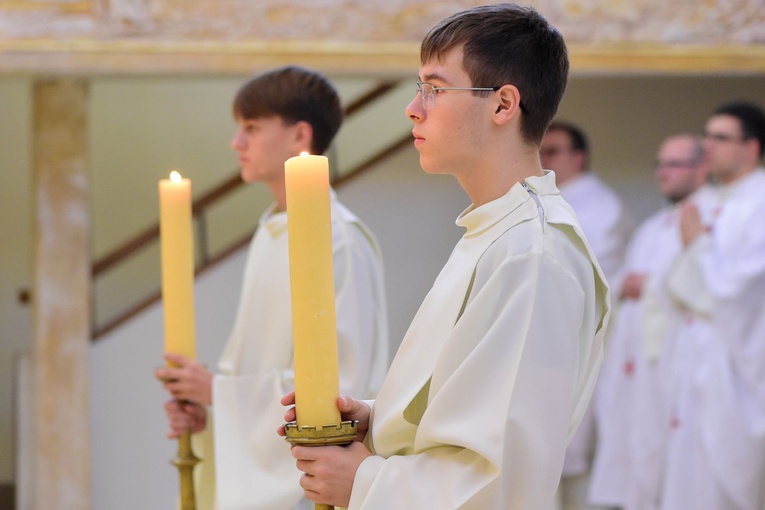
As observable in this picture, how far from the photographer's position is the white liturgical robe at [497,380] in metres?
1.90

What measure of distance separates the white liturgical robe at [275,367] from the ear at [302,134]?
0.20m

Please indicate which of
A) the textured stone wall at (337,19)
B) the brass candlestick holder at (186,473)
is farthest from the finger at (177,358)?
the textured stone wall at (337,19)

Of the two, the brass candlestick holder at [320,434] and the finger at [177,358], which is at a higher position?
the finger at [177,358]

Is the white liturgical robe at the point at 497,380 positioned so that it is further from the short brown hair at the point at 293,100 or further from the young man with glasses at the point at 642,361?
the young man with glasses at the point at 642,361

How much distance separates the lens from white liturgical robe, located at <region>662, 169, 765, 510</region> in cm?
645

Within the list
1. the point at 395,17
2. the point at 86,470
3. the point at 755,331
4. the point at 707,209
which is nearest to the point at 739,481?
the point at 755,331

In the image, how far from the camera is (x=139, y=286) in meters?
9.67

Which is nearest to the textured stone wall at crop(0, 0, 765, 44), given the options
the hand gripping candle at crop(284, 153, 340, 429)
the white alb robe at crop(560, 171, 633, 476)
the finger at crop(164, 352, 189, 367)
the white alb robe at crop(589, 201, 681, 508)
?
the white alb robe at crop(560, 171, 633, 476)

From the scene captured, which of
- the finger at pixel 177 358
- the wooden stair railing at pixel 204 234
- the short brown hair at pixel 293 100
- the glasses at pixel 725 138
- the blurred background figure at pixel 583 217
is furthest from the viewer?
the blurred background figure at pixel 583 217

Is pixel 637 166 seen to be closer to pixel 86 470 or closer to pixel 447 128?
pixel 86 470

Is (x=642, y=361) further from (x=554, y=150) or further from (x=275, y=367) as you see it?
(x=275, y=367)

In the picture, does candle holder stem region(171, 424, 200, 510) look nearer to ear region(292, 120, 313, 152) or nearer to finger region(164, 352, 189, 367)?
finger region(164, 352, 189, 367)

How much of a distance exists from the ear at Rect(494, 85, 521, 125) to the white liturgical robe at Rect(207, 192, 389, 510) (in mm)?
1164

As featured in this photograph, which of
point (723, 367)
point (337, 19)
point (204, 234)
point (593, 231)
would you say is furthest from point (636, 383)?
point (204, 234)
